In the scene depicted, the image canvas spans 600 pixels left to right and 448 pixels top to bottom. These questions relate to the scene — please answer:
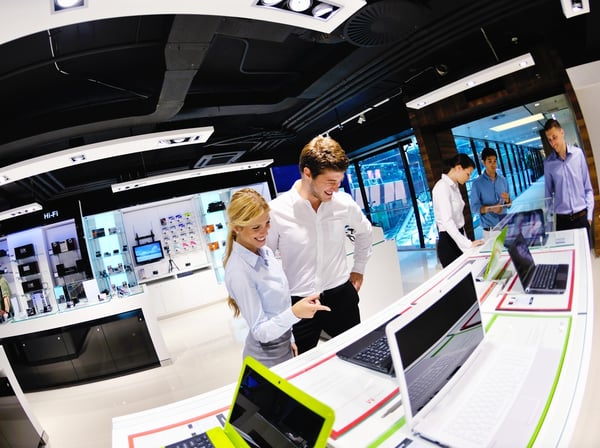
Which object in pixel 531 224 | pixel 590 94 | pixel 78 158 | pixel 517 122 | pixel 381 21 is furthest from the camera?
pixel 517 122

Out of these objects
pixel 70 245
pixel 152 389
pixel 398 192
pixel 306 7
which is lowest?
pixel 152 389

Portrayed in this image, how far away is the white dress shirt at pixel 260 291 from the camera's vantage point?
4.89 feet

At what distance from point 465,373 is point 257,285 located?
93 centimetres

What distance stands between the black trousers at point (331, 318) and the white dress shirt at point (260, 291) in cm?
33

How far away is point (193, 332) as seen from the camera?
625cm

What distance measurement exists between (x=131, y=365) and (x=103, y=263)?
183 inches

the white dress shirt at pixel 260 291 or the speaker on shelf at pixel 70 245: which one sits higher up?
the speaker on shelf at pixel 70 245

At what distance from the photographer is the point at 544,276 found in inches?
69.8

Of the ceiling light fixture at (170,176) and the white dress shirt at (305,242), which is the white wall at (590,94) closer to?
the white dress shirt at (305,242)

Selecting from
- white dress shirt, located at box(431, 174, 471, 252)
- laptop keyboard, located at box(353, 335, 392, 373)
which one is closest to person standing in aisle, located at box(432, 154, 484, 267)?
white dress shirt, located at box(431, 174, 471, 252)

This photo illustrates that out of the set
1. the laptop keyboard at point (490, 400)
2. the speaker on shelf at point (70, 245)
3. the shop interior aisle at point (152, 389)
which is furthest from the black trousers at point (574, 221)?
the speaker on shelf at point (70, 245)

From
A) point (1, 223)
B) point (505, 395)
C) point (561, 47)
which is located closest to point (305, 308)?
point (505, 395)

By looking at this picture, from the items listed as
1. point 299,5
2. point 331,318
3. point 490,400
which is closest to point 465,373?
point 490,400

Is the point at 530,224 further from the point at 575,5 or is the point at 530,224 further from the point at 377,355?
the point at 575,5
